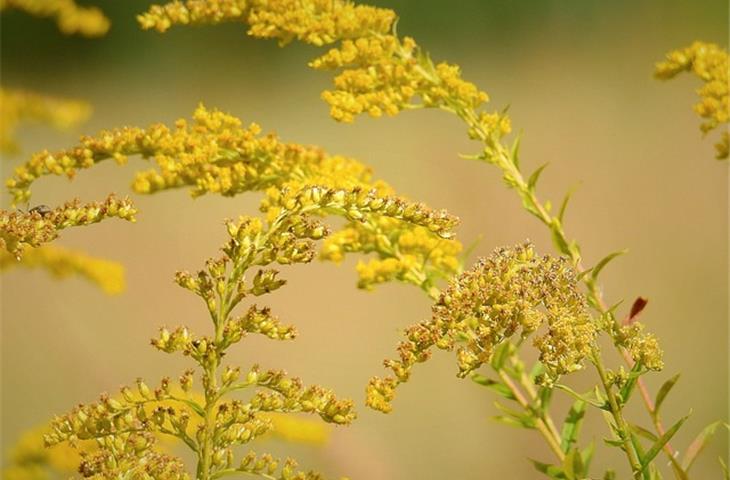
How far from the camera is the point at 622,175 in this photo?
0.77 metres

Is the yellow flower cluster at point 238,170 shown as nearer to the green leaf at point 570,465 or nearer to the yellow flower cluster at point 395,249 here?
the yellow flower cluster at point 395,249

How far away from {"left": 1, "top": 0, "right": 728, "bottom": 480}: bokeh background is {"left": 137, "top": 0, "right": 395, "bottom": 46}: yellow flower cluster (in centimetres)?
13

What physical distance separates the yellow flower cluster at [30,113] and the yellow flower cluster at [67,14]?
0.07 metres

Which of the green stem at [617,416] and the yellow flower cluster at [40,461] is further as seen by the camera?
the yellow flower cluster at [40,461]

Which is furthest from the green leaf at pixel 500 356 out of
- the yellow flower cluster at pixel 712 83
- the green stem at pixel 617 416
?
the yellow flower cluster at pixel 712 83

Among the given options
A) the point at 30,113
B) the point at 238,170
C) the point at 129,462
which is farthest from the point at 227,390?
the point at 30,113

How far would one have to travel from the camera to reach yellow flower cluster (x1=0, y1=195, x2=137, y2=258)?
405 millimetres

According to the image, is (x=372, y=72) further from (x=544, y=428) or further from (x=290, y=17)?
(x=544, y=428)

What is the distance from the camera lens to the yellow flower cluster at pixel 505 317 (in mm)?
404

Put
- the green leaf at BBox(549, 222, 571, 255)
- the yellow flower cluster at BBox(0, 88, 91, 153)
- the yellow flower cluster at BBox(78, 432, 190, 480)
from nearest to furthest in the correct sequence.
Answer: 1. the yellow flower cluster at BBox(78, 432, 190, 480)
2. the green leaf at BBox(549, 222, 571, 255)
3. the yellow flower cluster at BBox(0, 88, 91, 153)

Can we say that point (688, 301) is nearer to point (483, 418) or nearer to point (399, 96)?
point (483, 418)

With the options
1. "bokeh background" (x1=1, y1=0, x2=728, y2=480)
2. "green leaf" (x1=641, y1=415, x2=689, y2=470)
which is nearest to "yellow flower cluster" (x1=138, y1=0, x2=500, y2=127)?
"bokeh background" (x1=1, y1=0, x2=728, y2=480)

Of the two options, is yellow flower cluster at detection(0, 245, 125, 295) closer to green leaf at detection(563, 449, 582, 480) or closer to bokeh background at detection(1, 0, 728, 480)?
bokeh background at detection(1, 0, 728, 480)

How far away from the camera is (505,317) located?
0.40m
